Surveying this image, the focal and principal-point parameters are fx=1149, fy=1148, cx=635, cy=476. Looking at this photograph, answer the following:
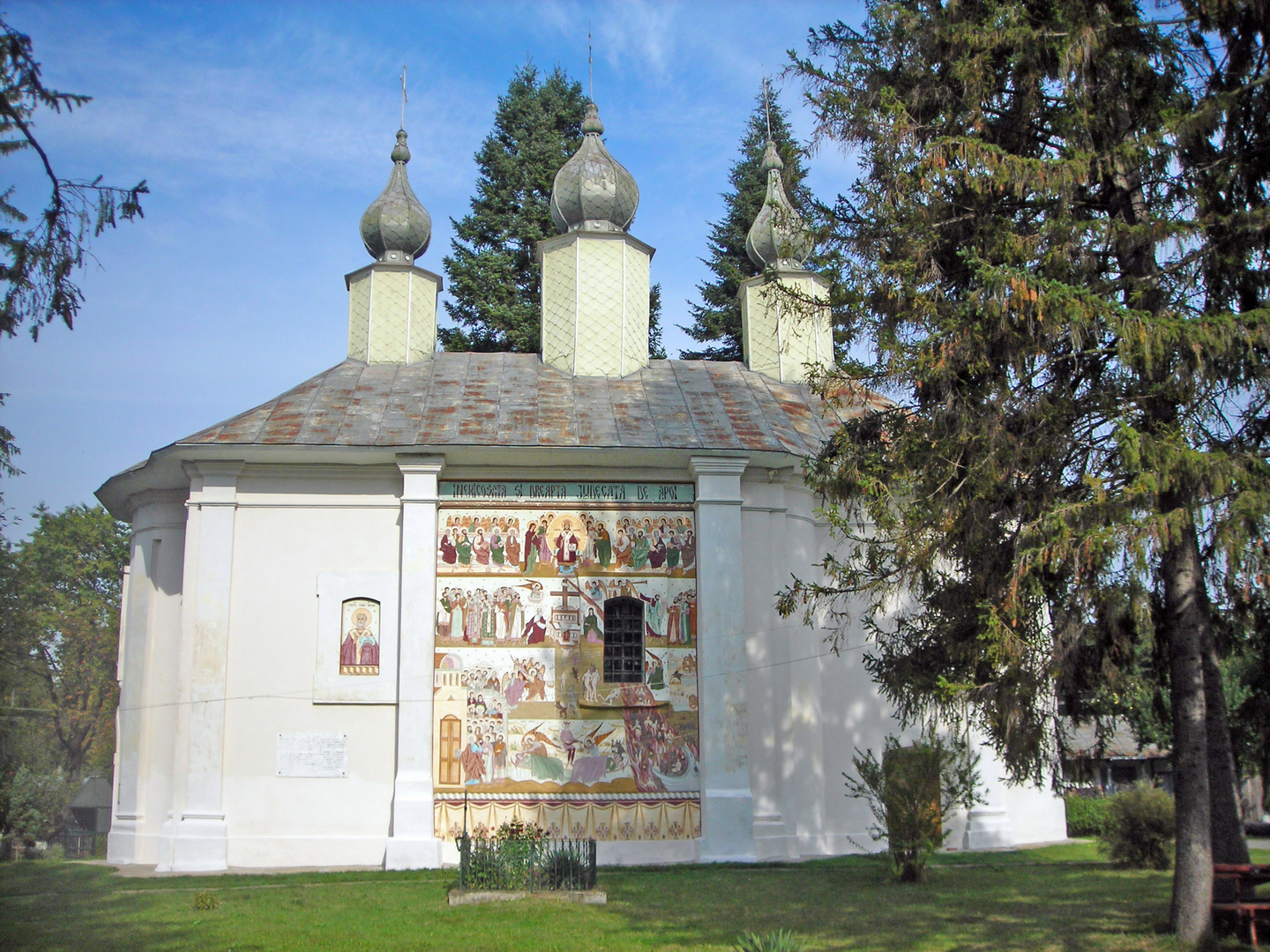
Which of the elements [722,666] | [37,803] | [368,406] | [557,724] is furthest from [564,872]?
[368,406]

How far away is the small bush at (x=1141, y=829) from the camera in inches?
563

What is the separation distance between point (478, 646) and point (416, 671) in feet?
3.01

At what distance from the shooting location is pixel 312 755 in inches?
613

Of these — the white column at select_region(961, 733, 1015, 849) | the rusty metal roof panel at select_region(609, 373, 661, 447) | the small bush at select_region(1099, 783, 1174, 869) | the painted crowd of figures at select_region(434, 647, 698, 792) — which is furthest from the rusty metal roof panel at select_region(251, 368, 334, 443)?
the small bush at select_region(1099, 783, 1174, 869)

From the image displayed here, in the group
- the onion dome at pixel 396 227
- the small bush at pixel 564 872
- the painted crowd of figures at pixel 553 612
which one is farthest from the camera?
the onion dome at pixel 396 227

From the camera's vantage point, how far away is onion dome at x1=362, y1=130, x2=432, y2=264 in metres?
20.7

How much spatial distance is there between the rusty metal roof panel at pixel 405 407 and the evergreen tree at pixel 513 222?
984 centimetres

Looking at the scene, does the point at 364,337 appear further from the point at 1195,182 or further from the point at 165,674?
the point at 1195,182

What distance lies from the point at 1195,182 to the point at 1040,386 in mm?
1997

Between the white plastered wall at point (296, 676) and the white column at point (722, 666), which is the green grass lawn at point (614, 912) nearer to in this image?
the white column at point (722, 666)

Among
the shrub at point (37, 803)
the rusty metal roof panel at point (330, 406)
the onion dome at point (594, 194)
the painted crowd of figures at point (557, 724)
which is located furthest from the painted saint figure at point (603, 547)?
the shrub at point (37, 803)

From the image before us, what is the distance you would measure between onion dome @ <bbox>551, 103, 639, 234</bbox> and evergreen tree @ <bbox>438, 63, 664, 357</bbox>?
28.0ft

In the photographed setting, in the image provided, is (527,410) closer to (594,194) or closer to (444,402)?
(444,402)

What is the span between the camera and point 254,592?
53.0ft
